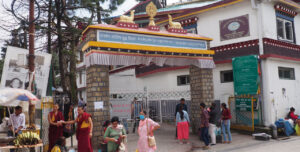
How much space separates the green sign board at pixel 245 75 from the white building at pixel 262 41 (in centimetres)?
47

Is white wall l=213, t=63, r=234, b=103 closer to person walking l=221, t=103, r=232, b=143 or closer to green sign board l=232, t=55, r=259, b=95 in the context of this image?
green sign board l=232, t=55, r=259, b=95

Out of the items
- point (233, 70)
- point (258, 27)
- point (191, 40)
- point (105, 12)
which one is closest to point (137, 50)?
point (191, 40)

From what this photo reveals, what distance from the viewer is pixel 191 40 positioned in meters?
10.5

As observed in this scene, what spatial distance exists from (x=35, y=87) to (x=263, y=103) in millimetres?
10009

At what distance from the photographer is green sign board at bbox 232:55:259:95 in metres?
11.8

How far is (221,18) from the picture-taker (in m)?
13.7

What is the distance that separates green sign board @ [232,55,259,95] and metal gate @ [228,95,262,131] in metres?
0.39

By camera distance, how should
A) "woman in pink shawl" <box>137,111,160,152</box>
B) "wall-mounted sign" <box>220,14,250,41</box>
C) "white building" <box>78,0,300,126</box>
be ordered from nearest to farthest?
"woman in pink shawl" <box>137,111,160,152</box>
"white building" <box>78,0,300,126</box>
"wall-mounted sign" <box>220,14,250,41</box>

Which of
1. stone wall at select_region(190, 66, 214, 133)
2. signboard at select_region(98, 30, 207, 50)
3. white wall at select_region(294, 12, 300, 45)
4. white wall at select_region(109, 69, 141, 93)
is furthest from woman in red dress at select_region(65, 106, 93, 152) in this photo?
white wall at select_region(294, 12, 300, 45)

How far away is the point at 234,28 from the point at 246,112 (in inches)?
177

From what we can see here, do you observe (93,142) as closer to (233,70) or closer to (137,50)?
(137,50)

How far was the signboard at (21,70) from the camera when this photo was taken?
24.8ft

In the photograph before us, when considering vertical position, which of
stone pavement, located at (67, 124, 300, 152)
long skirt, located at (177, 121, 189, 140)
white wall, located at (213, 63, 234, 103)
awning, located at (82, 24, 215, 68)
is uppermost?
awning, located at (82, 24, 215, 68)

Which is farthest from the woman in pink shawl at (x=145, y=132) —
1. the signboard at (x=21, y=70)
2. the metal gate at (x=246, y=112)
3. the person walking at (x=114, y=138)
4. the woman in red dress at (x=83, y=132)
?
the metal gate at (x=246, y=112)
